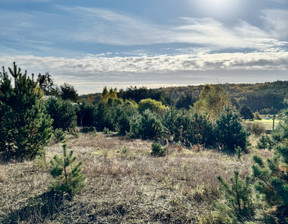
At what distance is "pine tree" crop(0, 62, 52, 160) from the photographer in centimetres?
1075

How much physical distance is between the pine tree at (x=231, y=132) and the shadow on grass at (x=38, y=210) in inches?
713

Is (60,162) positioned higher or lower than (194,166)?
higher

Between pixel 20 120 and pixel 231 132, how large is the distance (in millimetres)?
18082

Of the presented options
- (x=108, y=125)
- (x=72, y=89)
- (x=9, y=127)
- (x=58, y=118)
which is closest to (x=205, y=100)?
(x=108, y=125)

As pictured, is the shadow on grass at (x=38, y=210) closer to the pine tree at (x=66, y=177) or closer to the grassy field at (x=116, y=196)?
the grassy field at (x=116, y=196)

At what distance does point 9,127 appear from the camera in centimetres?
1066

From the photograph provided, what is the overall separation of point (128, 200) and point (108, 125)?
31058 millimetres

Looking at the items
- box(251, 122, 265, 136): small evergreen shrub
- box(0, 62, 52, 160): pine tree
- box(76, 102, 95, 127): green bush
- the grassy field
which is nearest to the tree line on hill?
box(0, 62, 52, 160): pine tree

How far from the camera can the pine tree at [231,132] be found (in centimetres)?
2112

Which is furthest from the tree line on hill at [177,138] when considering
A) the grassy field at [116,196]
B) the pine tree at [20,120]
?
the grassy field at [116,196]

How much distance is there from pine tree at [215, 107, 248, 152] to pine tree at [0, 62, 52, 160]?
16423 millimetres

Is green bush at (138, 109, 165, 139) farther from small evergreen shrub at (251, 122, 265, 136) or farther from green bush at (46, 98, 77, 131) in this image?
small evergreen shrub at (251, 122, 265, 136)

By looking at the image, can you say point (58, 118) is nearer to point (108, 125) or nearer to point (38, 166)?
point (108, 125)

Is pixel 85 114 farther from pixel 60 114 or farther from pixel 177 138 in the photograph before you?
pixel 177 138
